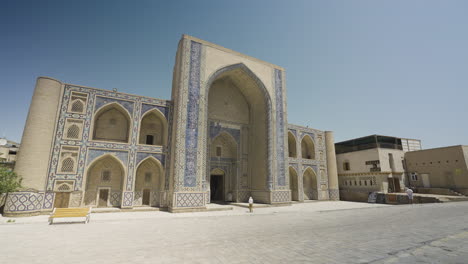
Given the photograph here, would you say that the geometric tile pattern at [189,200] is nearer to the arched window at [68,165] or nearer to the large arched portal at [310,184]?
the arched window at [68,165]

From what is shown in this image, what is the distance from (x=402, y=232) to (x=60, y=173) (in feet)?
49.2

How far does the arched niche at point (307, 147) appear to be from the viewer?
2364cm

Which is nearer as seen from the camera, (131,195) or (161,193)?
(131,195)

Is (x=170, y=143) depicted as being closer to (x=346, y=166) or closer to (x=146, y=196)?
(x=146, y=196)

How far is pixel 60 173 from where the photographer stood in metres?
12.3

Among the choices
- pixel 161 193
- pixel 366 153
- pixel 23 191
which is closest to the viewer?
pixel 23 191

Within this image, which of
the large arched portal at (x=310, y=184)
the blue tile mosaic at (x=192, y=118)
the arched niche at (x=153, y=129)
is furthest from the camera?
the large arched portal at (x=310, y=184)

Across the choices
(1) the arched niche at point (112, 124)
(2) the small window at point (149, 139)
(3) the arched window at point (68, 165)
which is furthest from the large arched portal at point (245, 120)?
(3) the arched window at point (68, 165)

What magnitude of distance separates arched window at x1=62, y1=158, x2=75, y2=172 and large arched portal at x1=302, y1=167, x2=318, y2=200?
18.9m

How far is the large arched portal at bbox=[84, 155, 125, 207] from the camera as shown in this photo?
Result: 45.0ft

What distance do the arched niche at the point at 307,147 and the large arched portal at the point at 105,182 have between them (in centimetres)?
1714

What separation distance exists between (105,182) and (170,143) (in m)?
4.47

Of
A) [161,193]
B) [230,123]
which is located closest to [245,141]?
[230,123]

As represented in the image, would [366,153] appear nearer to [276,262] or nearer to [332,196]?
[332,196]
